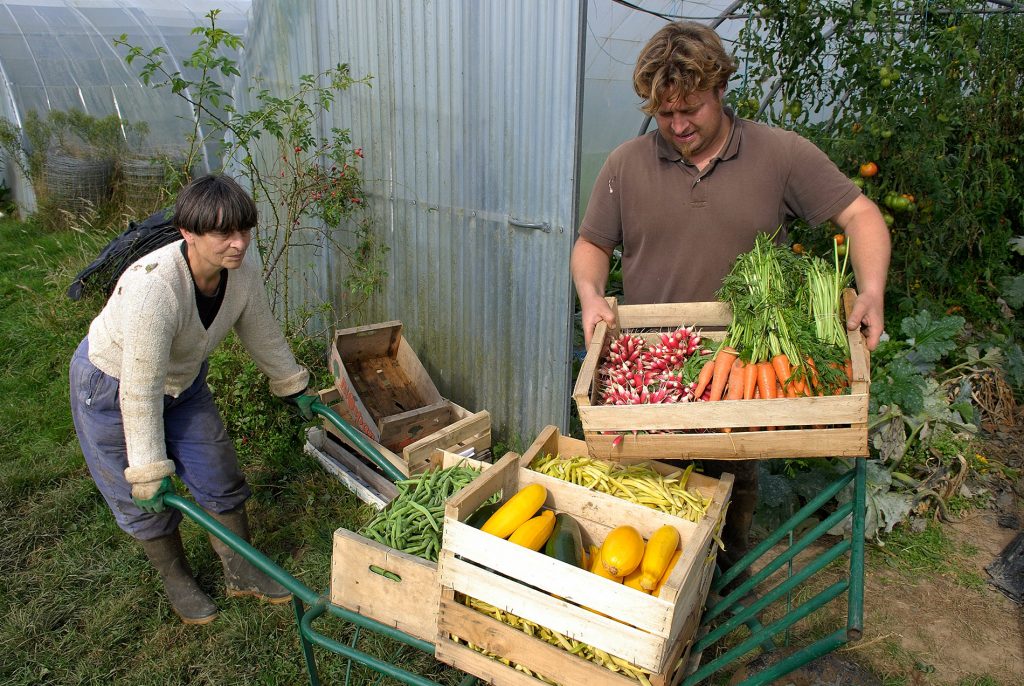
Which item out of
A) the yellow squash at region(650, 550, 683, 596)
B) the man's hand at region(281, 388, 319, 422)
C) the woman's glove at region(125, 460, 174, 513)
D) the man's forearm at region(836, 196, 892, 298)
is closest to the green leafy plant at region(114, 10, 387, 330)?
the man's hand at region(281, 388, 319, 422)

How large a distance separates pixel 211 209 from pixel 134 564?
2.42 meters

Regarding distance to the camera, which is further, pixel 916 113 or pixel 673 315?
pixel 916 113

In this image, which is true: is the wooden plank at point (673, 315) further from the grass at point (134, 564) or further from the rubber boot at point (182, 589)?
the rubber boot at point (182, 589)

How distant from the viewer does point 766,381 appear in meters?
2.21

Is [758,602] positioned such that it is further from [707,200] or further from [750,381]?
[707,200]

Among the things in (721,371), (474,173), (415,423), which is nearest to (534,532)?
(721,371)

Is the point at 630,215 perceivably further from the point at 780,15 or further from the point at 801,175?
the point at 780,15

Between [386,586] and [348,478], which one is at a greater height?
[386,586]

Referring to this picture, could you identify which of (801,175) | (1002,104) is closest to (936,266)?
(1002,104)

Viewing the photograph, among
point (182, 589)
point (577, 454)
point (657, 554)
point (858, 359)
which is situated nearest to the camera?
point (657, 554)

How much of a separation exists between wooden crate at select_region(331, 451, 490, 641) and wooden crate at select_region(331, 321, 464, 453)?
84.1 inches

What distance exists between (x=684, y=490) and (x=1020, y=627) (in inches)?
110

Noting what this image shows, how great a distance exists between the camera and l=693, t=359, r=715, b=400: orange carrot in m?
2.29

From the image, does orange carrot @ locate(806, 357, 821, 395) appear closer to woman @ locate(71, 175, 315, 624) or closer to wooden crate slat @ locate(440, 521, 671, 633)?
wooden crate slat @ locate(440, 521, 671, 633)
